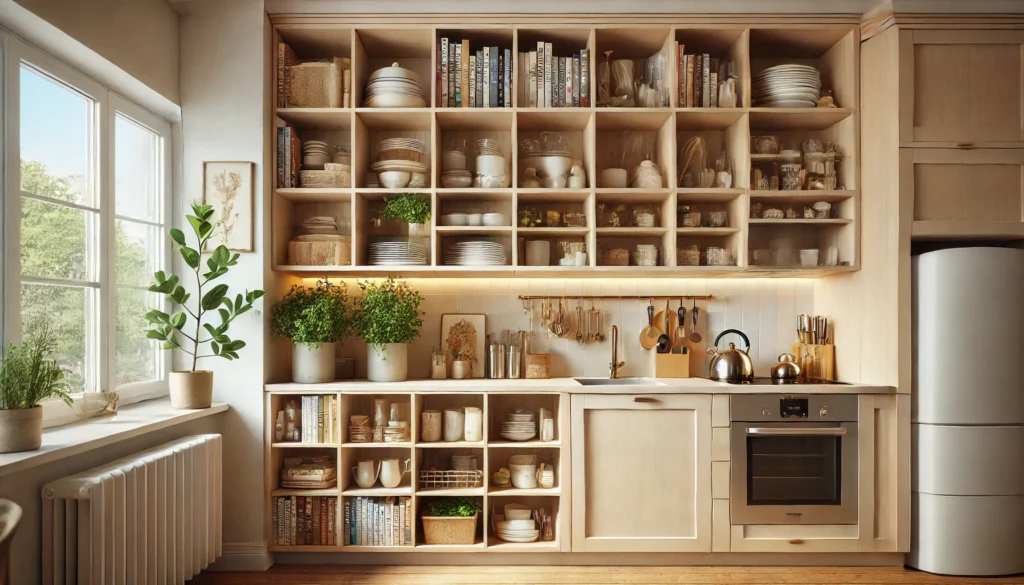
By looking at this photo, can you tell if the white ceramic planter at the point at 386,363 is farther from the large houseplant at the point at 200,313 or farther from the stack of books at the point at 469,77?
the stack of books at the point at 469,77

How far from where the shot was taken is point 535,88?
335cm

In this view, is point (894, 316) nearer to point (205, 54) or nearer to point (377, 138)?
point (377, 138)

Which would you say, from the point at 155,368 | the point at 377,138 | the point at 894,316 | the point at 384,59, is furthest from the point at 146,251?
the point at 894,316

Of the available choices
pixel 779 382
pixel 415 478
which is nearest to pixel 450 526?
pixel 415 478

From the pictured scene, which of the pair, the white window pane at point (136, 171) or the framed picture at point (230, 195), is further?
the framed picture at point (230, 195)

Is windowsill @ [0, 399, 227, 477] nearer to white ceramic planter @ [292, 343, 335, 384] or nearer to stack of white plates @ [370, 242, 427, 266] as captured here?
white ceramic planter @ [292, 343, 335, 384]

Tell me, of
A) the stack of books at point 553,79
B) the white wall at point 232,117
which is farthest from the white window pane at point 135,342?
the stack of books at point 553,79

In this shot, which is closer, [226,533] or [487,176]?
[226,533]

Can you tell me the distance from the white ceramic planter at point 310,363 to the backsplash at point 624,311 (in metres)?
0.55

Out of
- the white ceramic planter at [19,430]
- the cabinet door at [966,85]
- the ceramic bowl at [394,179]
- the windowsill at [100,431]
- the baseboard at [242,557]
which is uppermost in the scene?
the cabinet door at [966,85]

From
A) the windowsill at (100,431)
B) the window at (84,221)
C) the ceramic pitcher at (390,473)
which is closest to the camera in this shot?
the windowsill at (100,431)

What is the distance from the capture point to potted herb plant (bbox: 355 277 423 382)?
325 cm

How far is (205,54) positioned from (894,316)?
355cm

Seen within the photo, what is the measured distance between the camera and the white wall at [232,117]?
3141 millimetres
